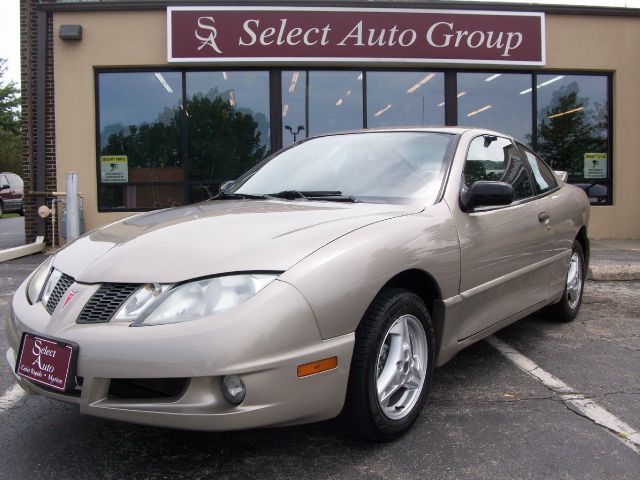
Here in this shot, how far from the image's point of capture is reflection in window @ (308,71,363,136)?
10.8m

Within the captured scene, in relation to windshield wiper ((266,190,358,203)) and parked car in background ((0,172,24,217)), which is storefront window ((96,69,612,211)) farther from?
parked car in background ((0,172,24,217))

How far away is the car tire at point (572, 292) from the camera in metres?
4.66

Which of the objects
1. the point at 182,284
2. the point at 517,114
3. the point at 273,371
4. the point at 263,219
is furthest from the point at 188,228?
the point at 517,114

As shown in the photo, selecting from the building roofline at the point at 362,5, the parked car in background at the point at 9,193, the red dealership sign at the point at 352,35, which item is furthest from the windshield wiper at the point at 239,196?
the parked car in background at the point at 9,193

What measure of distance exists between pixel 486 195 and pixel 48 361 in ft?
7.06

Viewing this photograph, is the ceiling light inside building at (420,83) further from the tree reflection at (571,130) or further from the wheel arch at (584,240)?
the wheel arch at (584,240)

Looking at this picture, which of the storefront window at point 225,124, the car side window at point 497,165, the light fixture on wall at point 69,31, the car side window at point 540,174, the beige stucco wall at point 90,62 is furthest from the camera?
the storefront window at point 225,124

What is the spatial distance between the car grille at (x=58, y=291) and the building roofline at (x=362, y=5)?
860cm

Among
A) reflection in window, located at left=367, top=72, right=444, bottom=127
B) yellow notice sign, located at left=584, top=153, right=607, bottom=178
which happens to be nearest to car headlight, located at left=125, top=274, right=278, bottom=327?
reflection in window, located at left=367, top=72, right=444, bottom=127

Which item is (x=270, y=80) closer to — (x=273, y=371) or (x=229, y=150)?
(x=229, y=150)

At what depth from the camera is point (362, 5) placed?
10305 millimetres

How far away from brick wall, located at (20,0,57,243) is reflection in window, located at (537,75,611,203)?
8.70m

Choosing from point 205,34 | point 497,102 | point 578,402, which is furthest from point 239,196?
point 497,102

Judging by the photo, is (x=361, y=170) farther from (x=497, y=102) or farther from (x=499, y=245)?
(x=497, y=102)
